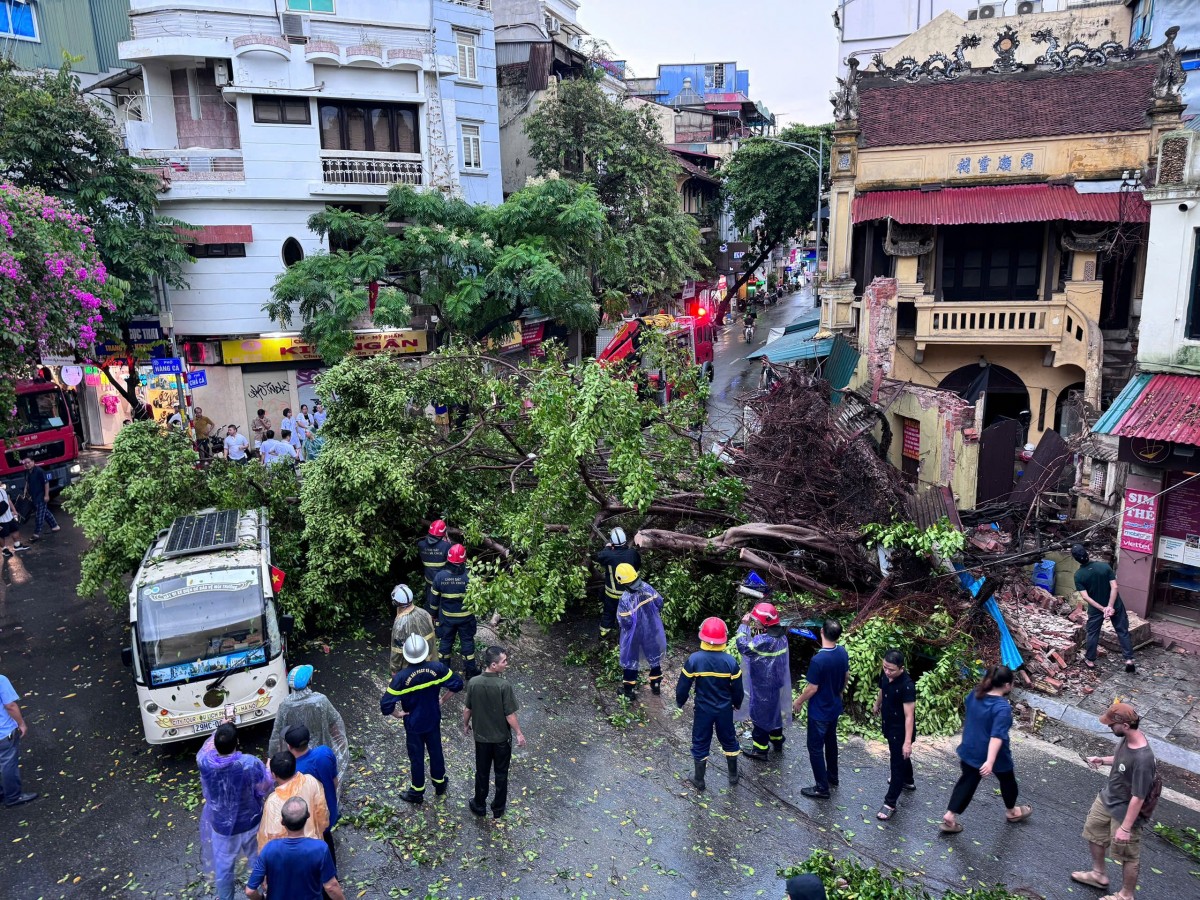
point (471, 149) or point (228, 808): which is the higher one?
point (471, 149)

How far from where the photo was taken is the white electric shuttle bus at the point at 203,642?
8023mm

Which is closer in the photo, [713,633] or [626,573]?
[713,633]

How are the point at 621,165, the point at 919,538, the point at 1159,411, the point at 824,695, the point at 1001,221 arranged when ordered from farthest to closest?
the point at 621,165 → the point at 1001,221 → the point at 1159,411 → the point at 919,538 → the point at 824,695

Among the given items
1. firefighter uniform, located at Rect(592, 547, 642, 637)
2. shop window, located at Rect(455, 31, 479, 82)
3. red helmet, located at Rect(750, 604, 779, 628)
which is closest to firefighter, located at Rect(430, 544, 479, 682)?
firefighter uniform, located at Rect(592, 547, 642, 637)

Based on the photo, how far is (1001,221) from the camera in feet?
57.4

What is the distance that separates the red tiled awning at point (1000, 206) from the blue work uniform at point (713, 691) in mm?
14157

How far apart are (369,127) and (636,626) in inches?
750

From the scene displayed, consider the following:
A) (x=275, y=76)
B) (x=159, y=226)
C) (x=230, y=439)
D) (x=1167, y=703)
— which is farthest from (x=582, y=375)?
(x=275, y=76)

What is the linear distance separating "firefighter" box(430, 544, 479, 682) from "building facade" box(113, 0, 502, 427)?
1250 cm

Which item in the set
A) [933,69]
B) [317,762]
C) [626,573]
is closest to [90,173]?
[626,573]

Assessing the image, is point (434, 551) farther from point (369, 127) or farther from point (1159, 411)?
point (369, 127)

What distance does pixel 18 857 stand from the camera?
6.99 metres

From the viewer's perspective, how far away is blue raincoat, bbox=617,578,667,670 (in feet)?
28.9

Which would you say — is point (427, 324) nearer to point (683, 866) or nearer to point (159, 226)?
point (159, 226)
